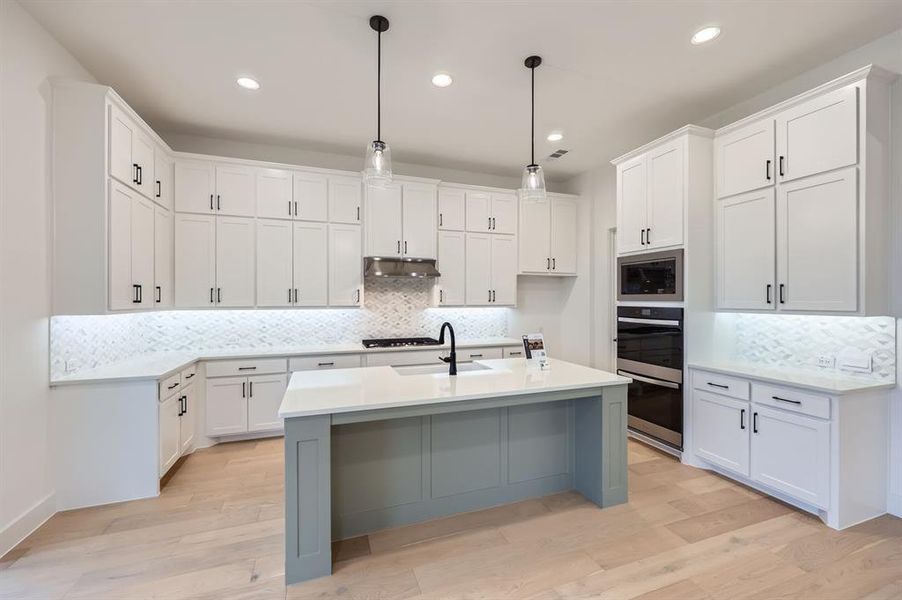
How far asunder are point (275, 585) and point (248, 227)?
3252mm

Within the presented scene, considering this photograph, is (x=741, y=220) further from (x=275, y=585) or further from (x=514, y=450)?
(x=275, y=585)

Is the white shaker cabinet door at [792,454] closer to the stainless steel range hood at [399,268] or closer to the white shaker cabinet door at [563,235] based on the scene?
the white shaker cabinet door at [563,235]

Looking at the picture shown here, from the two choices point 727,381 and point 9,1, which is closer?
point 9,1

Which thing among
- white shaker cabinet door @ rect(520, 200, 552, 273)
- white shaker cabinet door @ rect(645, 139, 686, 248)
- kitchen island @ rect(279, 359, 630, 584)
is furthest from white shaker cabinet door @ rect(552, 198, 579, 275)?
kitchen island @ rect(279, 359, 630, 584)

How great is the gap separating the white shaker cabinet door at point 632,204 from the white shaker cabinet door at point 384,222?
238 centimetres

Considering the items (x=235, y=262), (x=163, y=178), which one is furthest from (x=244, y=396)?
(x=163, y=178)

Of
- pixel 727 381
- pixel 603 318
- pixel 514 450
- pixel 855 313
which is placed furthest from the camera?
pixel 603 318

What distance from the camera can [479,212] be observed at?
4.97 m

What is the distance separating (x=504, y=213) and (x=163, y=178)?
3653 millimetres

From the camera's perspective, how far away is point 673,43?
2.60 m

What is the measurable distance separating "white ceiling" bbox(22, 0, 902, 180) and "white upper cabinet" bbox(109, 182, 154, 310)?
0.94m

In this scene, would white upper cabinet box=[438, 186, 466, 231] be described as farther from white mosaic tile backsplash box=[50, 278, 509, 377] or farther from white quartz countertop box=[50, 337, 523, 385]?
white quartz countertop box=[50, 337, 523, 385]

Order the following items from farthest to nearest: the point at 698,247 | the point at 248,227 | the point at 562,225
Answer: the point at 562,225
the point at 248,227
the point at 698,247

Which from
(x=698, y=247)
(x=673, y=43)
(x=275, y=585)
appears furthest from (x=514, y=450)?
(x=673, y=43)
